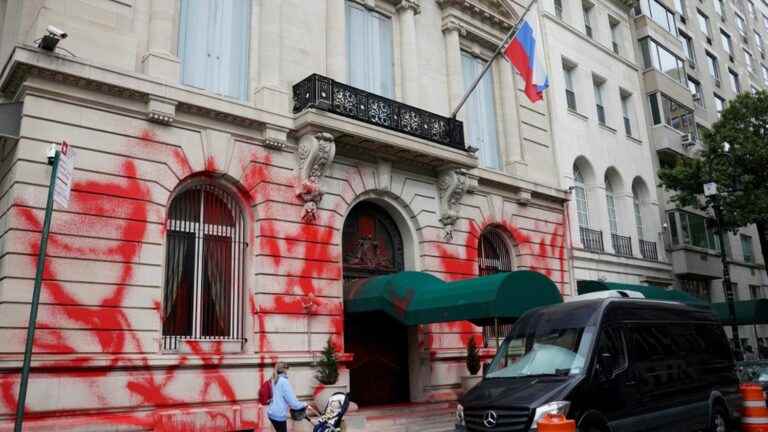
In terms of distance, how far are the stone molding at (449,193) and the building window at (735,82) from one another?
30.2 metres

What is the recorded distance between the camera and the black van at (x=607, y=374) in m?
8.87

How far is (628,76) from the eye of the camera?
29266 mm

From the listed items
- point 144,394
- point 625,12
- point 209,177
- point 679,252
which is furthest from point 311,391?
point 625,12

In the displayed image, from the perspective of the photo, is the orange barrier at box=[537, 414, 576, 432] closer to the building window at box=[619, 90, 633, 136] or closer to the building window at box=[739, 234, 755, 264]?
the building window at box=[619, 90, 633, 136]

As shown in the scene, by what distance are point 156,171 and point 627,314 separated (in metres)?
9.46

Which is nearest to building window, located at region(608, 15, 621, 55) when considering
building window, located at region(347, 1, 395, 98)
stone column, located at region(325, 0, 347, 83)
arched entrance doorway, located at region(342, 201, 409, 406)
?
building window, located at region(347, 1, 395, 98)

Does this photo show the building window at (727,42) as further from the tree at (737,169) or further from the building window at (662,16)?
the tree at (737,169)

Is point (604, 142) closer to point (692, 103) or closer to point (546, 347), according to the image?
point (692, 103)

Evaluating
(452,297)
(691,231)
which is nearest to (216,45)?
(452,297)

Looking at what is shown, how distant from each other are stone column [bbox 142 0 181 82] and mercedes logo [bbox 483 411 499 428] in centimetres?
956

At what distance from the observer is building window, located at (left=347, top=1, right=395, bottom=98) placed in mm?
17998

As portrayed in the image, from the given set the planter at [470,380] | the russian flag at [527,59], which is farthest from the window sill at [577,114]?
the planter at [470,380]

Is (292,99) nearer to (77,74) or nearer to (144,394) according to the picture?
(77,74)

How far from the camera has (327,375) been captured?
1395 centimetres
